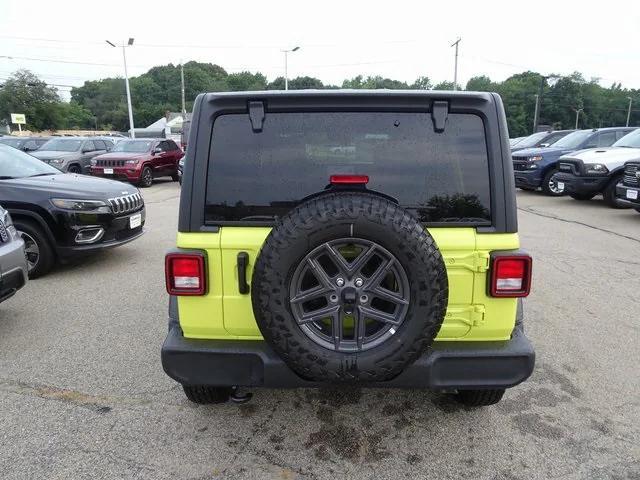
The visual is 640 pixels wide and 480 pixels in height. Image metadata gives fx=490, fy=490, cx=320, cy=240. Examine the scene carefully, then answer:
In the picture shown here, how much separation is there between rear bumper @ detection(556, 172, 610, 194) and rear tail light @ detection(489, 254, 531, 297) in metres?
10.5

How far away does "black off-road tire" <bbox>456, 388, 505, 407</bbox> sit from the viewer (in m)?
2.86

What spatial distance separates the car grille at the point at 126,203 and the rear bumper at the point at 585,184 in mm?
9856

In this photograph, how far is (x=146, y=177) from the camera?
54.0 feet

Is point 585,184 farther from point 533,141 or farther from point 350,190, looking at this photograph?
point 350,190

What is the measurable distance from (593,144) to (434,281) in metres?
14.2

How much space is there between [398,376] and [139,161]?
50.5 feet

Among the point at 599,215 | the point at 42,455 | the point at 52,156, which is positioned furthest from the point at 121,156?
the point at 42,455

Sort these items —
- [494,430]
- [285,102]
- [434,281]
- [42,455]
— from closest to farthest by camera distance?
1. [434,281]
2. [285,102]
3. [42,455]
4. [494,430]

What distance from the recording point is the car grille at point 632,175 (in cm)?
930

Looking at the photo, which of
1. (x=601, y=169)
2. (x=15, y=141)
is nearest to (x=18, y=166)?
(x=601, y=169)

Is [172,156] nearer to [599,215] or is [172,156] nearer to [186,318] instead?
[599,215]

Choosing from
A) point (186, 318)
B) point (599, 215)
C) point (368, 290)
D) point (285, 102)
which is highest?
point (285, 102)

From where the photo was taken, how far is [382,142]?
2438mm

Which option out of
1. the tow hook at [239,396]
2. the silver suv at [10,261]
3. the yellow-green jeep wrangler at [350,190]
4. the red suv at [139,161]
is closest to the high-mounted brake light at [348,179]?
the yellow-green jeep wrangler at [350,190]
